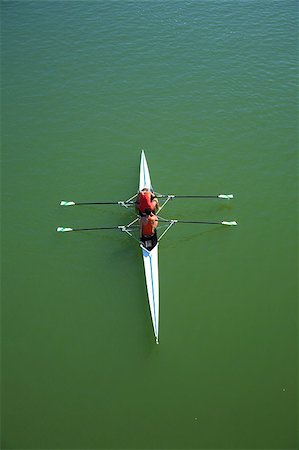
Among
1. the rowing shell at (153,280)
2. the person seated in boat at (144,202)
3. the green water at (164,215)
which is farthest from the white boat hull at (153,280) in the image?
the person seated in boat at (144,202)

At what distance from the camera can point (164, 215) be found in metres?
6.69

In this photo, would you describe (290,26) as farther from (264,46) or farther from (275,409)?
(275,409)

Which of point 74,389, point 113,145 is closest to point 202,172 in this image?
point 113,145

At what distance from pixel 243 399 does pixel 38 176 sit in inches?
176

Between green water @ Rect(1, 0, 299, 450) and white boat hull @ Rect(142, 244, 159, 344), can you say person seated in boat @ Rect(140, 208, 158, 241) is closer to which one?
white boat hull @ Rect(142, 244, 159, 344)

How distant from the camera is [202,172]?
23.4ft

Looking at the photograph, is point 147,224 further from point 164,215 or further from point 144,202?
point 164,215

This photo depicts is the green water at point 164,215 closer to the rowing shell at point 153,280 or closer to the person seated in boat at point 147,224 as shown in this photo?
the rowing shell at point 153,280

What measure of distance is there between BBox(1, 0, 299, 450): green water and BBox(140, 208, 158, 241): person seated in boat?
1.02 ft

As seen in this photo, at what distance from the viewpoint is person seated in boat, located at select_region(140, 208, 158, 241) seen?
6.04 meters

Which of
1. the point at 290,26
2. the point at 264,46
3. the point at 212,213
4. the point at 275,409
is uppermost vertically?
the point at 290,26

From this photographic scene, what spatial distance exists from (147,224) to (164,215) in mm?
705

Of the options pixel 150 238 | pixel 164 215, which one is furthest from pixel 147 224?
pixel 164 215

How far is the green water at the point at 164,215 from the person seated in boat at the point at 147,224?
12.3 inches
